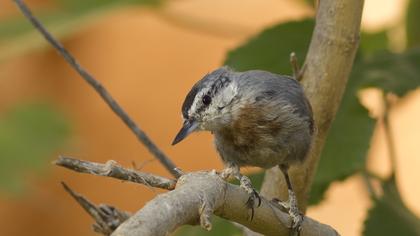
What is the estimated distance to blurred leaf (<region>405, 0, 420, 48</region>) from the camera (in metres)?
2.67

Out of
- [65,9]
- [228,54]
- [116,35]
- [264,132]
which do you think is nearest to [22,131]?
[65,9]

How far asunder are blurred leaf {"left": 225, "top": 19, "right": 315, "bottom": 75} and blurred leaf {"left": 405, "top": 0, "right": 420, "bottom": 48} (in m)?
0.53

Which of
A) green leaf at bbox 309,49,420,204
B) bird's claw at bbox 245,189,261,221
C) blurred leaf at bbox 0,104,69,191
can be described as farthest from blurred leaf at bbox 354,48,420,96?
blurred leaf at bbox 0,104,69,191

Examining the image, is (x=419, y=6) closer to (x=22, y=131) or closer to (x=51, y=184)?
(x=22, y=131)

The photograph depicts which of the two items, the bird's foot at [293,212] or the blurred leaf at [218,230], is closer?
the bird's foot at [293,212]

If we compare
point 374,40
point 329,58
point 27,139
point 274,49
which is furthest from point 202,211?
point 27,139

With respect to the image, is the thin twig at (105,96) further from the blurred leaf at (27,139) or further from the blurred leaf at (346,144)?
the blurred leaf at (27,139)

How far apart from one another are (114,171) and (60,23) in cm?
151

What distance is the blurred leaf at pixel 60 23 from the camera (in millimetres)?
2672

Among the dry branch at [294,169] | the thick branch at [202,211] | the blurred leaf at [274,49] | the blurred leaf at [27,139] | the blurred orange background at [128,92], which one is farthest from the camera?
the blurred orange background at [128,92]

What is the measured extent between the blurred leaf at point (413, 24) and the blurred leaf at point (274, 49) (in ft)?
1.73

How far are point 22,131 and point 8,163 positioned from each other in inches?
6.6

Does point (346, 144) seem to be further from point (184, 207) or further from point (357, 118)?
point (184, 207)

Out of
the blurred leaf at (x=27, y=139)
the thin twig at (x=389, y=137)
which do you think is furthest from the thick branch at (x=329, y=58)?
the blurred leaf at (x=27, y=139)
